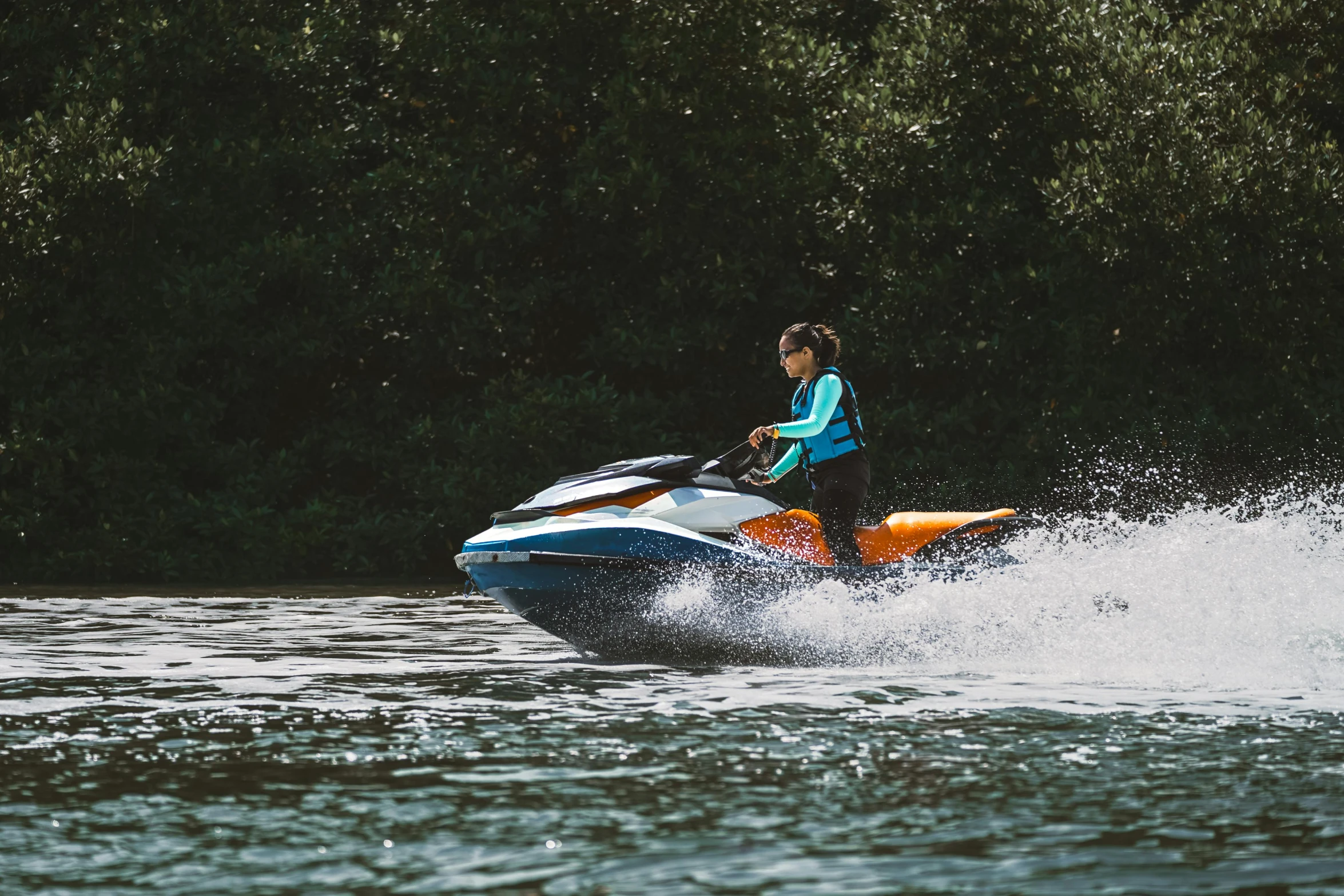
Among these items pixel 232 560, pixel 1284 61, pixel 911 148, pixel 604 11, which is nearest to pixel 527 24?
pixel 604 11

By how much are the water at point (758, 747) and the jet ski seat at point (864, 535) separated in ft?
0.71

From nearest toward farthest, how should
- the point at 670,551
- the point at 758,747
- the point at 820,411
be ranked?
1. the point at 758,747
2. the point at 670,551
3. the point at 820,411

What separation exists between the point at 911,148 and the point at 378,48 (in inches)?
214

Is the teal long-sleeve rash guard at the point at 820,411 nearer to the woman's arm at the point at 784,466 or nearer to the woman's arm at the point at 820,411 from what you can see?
the woman's arm at the point at 820,411

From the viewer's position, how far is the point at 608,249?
19.8m

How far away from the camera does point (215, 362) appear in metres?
19.7

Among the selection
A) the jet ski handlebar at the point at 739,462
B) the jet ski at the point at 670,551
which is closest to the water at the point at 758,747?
the jet ski at the point at 670,551

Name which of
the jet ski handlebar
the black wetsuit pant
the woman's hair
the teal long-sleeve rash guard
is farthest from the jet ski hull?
the woman's hair

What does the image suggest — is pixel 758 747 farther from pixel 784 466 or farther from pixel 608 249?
pixel 608 249

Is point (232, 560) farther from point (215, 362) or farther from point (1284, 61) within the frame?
point (1284, 61)

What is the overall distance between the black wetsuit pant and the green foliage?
8.97 m

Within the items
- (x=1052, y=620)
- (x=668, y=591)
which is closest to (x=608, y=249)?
(x=668, y=591)

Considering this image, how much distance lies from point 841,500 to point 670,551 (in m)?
0.87

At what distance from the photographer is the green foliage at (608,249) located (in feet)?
59.3
